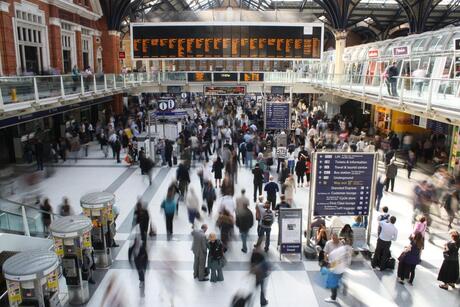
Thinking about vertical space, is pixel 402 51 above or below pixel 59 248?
above

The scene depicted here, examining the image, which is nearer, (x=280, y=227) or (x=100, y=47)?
(x=280, y=227)

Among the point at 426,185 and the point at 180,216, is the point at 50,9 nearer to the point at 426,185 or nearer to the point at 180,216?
the point at 180,216

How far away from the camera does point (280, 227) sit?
9.71 m

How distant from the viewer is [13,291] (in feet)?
21.1

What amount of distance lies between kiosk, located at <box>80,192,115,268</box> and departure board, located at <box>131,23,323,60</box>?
617 inches

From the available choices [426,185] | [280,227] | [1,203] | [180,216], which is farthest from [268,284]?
[1,203]

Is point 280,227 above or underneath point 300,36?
underneath

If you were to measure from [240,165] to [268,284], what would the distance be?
10.1m

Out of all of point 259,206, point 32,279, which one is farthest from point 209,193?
point 32,279

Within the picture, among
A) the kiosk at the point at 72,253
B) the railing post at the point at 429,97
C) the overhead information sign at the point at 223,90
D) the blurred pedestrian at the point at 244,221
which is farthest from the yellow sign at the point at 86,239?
the overhead information sign at the point at 223,90

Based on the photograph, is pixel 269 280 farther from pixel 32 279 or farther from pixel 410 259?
pixel 32 279

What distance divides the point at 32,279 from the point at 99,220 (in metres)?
2.90

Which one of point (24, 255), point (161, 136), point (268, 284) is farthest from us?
point (161, 136)

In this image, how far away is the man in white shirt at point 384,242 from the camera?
29.0ft
